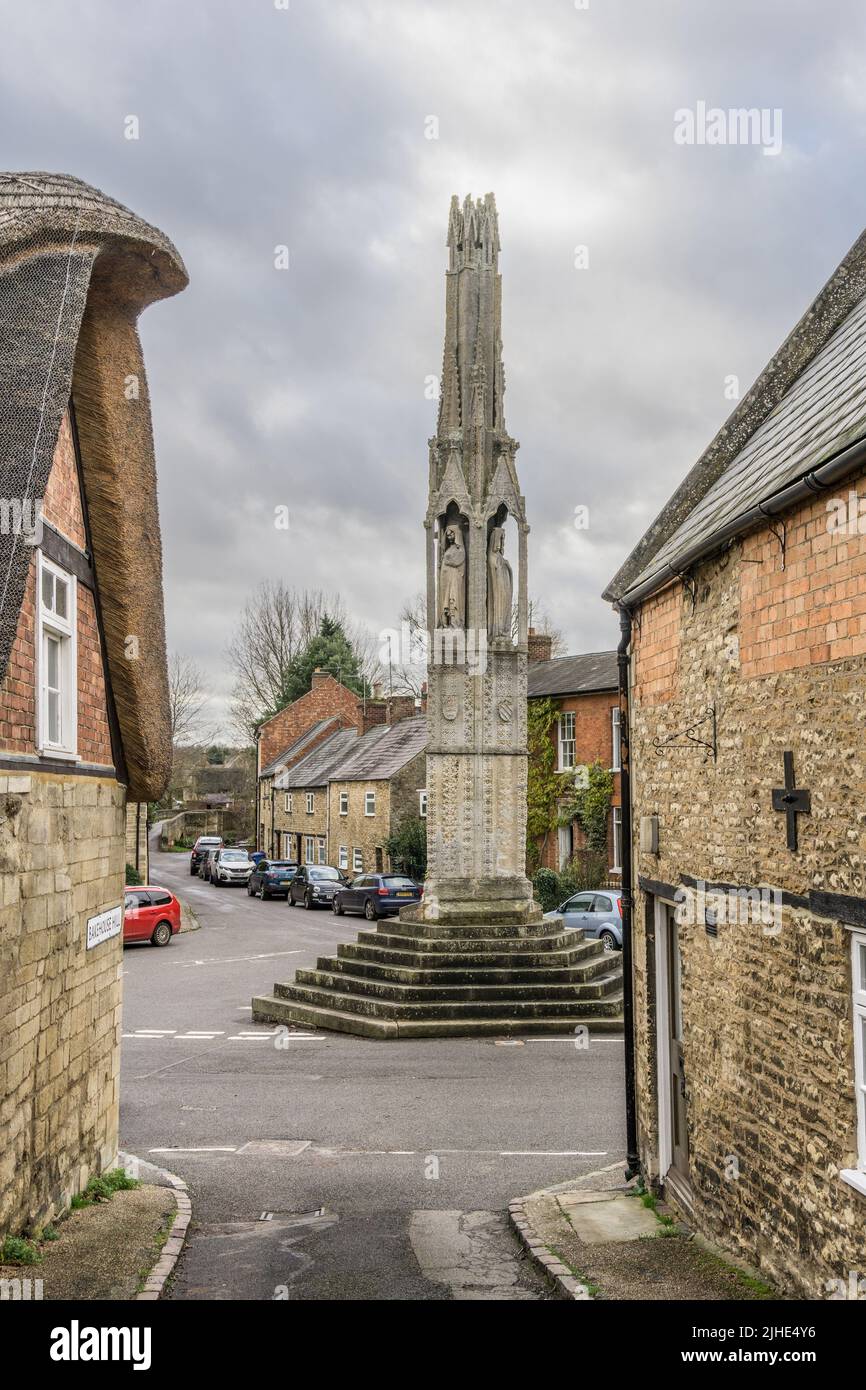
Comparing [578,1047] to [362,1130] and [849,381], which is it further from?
[849,381]

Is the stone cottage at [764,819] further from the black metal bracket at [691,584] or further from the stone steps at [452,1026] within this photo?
the stone steps at [452,1026]

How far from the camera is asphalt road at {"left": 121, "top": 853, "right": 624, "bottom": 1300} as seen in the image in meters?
7.59

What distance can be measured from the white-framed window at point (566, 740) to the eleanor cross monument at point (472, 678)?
13592 mm

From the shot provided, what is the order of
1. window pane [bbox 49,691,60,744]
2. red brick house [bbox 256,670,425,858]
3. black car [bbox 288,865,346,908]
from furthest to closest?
red brick house [bbox 256,670,425,858]
black car [bbox 288,865,346,908]
window pane [bbox 49,691,60,744]

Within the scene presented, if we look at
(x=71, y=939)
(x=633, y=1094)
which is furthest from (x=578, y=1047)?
(x=71, y=939)

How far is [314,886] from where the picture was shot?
36656mm

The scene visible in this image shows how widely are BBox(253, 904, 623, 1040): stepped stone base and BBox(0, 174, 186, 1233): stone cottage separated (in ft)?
23.8

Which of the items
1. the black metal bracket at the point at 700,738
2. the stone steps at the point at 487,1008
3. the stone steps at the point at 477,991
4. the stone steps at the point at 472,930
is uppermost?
the black metal bracket at the point at 700,738

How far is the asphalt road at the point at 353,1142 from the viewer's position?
24.9ft

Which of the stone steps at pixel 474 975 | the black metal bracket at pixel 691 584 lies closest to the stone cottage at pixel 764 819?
the black metal bracket at pixel 691 584

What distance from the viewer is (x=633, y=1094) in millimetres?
9484

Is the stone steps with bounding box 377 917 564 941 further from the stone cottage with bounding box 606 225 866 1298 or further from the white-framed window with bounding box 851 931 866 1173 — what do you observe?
the white-framed window with bounding box 851 931 866 1173

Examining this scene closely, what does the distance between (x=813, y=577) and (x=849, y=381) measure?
1730mm

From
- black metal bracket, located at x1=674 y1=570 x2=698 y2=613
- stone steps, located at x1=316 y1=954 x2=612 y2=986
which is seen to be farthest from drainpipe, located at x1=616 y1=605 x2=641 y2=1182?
stone steps, located at x1=316 y1=954 x2=612 y2=986
